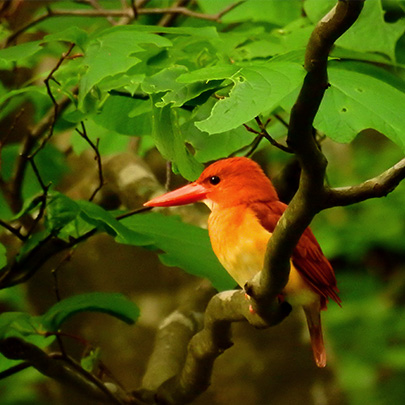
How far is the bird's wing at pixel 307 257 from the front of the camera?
2.71 ft

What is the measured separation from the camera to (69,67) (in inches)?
31.6

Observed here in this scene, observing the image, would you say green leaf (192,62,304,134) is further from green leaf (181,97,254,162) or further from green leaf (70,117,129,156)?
green leaf (70,117,129,156)

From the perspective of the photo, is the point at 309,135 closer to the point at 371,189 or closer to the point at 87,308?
the point at 371,189

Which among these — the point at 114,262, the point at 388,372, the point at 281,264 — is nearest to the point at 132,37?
the point at 281,264

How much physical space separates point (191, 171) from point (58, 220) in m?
0.17

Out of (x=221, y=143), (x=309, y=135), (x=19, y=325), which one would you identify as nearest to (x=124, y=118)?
(x=221, y=143)

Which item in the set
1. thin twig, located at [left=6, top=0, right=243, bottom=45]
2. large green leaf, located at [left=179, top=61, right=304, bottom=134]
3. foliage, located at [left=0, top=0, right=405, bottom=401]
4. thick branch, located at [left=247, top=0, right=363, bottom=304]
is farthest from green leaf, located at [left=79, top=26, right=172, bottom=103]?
thin twig, located at [left=6, top=0, right=243, bottom=45]

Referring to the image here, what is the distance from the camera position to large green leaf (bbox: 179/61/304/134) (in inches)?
20.7

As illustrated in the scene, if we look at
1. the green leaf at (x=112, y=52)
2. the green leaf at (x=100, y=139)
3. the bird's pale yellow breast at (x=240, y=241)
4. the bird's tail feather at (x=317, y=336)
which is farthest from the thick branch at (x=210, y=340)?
the green leaf at (x=100, y=139)

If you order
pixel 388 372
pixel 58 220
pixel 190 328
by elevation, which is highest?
pixel 58 220

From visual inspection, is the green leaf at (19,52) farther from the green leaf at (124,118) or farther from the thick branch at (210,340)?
the thick branch at (210,340)

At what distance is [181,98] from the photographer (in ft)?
1.96

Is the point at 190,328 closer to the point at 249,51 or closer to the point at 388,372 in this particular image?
the point at 249,51

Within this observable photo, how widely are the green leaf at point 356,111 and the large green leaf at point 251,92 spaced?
0.39 ft
